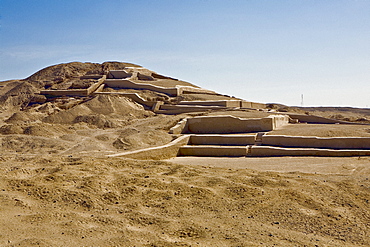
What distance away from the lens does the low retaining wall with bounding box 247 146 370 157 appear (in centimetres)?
1009

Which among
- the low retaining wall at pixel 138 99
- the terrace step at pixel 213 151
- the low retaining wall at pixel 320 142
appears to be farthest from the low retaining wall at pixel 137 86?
the low retaining wall at pixel 320 142

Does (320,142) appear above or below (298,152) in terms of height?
above

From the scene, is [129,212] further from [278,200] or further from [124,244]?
[278,200]

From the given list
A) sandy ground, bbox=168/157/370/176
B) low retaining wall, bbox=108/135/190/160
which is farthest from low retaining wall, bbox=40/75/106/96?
sandy ground, bbox=168/157/370/176

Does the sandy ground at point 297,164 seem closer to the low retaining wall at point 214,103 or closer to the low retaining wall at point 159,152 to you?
the low retaining wall at point 159,152

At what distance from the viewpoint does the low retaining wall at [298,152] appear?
10.1m

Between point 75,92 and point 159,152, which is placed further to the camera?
point 75,92

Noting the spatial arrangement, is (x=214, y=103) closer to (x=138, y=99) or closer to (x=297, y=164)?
(x=138, y=99)

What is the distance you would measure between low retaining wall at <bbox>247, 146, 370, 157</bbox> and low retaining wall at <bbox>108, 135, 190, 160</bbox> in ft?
7.28

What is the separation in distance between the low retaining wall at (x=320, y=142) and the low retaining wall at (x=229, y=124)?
2.12 meters

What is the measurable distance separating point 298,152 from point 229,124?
13.2 feet

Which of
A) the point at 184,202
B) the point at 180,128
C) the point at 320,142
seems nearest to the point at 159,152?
the point at 180,128

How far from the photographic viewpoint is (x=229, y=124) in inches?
557

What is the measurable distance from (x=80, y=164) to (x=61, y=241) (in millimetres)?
3645
